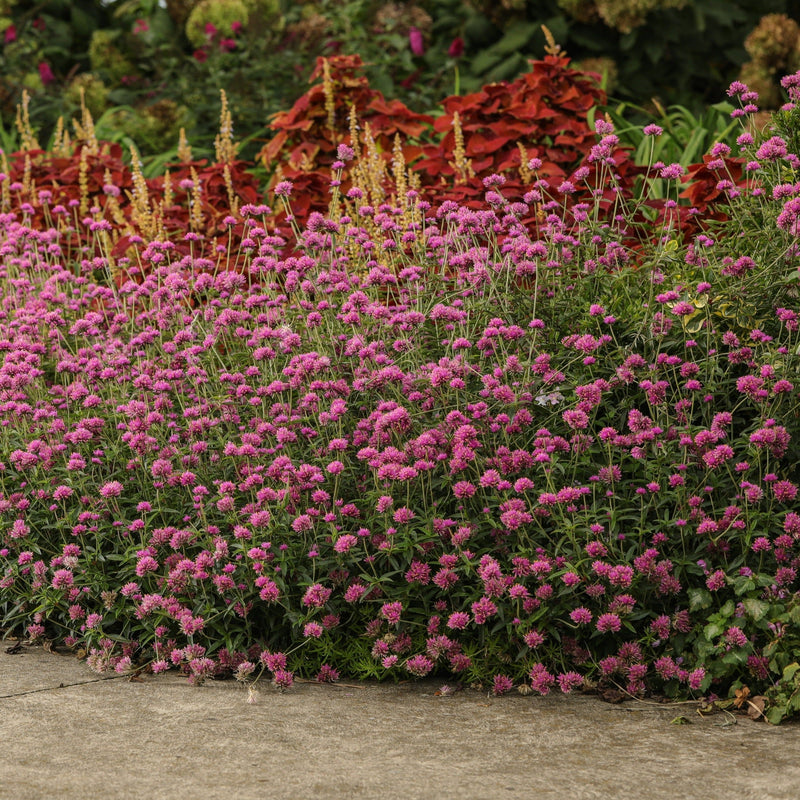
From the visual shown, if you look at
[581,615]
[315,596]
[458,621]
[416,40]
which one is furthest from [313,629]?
[416,40]

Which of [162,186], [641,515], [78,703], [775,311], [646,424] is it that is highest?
[162,186]

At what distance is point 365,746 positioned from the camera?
2.85 m

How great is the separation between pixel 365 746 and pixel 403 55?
773cm

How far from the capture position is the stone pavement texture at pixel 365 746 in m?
2.57

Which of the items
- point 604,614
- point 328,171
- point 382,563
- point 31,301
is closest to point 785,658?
point 604,614

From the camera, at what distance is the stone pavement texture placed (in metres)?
2.57

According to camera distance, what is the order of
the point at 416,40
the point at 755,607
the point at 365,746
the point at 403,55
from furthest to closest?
the point at 416,40, the point at 403,55, the point at 755,607, the point at 365,746

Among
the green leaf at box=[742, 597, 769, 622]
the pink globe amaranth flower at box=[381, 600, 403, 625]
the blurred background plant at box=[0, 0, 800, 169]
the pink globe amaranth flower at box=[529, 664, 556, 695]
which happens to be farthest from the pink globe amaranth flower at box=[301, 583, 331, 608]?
the blurred background plant at box=[0, 0, 800, 169]

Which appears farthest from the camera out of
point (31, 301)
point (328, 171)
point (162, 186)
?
point (162, 186)

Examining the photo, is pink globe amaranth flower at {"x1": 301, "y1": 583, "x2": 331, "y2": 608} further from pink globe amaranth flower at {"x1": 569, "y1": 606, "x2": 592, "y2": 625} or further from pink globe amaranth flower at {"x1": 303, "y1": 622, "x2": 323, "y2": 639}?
pink globe amaranth flower at {"x1": 569, "y1": 606, "x2": 592, "y2": 625}

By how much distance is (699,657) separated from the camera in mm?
3146

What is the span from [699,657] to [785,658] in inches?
9.5

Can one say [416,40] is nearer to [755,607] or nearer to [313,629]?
[313,629]

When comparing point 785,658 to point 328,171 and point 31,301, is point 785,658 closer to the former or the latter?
point 31,301
